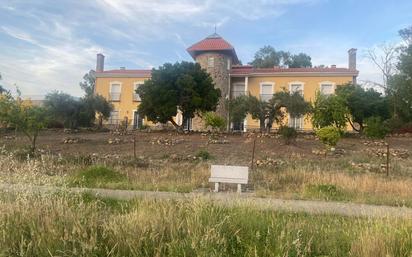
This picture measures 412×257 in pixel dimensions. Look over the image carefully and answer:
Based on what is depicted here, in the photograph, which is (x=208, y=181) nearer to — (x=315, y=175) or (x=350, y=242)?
(x=315, y=175)

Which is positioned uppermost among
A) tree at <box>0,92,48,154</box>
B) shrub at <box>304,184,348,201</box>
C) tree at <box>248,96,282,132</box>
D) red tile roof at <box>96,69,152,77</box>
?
red tile roof at <box>96,69,152,77</box>

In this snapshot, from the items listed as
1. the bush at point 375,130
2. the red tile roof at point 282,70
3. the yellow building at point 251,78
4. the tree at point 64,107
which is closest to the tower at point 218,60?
the yellow building at point 251,78

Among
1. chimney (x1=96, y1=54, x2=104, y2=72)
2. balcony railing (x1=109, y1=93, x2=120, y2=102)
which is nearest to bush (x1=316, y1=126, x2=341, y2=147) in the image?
balcony railing (x1=109, y1=93, x2=120, y2=102)

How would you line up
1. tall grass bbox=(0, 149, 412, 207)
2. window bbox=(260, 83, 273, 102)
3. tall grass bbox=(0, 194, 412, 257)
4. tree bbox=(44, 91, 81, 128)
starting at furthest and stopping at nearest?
window bbox=(260, 83, 273, 102) → tree bbox=(44, 91, 81, 128) → tall grass bbox=(0, 149, 412, 207) → tall grass bbox=(0, 194, 412, 257)

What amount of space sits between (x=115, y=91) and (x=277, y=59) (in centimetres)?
2291

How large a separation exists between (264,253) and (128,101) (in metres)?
46.5

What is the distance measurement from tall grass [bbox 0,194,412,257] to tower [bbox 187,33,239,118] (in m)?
38.3

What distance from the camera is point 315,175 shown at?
45.9 feet

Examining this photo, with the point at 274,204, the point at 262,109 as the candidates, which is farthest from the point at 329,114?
the point at 274,204

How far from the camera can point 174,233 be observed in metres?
5.39

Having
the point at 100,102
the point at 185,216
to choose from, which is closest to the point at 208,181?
the point at 185,216

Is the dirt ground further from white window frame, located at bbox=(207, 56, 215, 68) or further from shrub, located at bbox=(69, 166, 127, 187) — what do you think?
white window frame, located at bbox=(207, 56, 215, 68)

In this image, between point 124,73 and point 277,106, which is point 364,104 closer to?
point 277,106

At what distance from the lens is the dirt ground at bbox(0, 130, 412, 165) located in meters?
21.4
